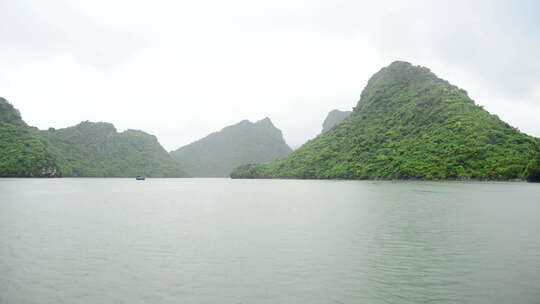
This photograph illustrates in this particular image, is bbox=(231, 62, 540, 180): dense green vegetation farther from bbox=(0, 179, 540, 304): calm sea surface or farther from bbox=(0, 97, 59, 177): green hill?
bbox=(0, 97, 59, 177): green hill

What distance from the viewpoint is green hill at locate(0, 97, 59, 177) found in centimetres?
12394

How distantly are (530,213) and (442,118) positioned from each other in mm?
92146

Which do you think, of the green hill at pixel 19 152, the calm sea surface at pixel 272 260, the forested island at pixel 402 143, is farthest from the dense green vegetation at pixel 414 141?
the green hill at pixel 19 152

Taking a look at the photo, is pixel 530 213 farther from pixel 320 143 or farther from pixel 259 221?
pixel 320 143

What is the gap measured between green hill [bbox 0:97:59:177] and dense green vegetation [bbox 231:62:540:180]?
85943mm

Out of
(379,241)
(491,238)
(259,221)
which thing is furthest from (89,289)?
(491,238)

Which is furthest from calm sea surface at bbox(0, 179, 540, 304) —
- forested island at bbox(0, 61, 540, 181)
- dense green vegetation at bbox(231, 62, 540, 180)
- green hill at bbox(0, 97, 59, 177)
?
green hill at bbox(0, 97, 59, 177)

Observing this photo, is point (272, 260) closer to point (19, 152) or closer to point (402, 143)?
point (402, 143)

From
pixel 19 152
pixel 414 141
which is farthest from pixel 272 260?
pixel 19 152

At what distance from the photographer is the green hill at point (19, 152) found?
123938 millimetres

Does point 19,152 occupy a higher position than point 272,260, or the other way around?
point 19,152

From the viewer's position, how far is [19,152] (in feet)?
424

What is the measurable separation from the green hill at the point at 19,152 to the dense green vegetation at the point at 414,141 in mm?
85943

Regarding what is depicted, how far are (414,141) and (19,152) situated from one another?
136 meters
